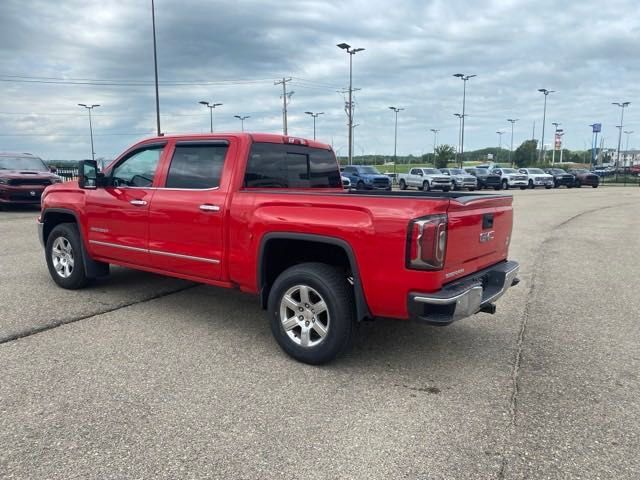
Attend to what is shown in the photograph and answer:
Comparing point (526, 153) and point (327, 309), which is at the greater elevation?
point (526, 153)

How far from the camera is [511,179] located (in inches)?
1609

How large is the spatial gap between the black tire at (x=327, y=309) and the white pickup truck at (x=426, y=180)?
30849mm

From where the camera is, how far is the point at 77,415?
325cm

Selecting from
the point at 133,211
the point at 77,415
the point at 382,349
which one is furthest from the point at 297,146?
the point at 77,415

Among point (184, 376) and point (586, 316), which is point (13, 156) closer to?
point (184, 376)

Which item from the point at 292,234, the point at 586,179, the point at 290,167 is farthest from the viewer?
the point at 586,179

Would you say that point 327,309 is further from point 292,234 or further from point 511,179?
point 511,179

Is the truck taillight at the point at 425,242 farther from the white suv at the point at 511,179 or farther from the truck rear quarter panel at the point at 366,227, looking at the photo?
the white suv at the point at 511,179

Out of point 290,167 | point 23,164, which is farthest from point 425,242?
point 23,164

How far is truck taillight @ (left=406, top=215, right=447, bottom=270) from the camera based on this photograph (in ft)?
11.3

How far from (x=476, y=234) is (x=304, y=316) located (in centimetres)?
148

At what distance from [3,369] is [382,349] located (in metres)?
2.99

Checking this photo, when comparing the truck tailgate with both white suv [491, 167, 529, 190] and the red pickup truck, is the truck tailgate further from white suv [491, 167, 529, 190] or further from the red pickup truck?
white suv [491, 167, 529, 190]

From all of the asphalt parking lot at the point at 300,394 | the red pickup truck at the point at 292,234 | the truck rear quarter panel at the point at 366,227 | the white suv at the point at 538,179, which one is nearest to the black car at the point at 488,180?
the white suv at the point at 538,179
